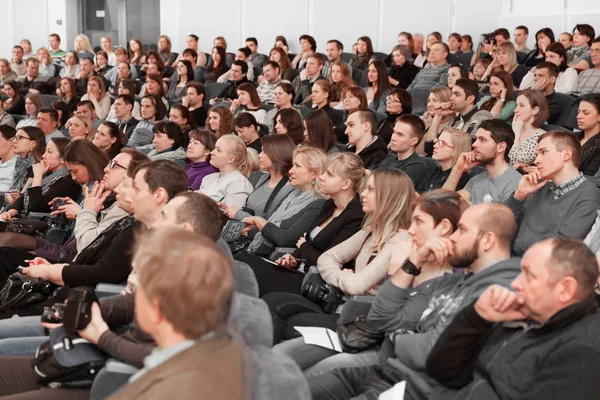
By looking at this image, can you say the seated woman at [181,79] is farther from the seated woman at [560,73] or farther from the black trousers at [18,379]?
the black trousers at [18,379]

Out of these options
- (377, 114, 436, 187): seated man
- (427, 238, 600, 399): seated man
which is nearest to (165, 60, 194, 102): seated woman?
(377, 114, 436, 187): seated man

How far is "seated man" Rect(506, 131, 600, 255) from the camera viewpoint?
386 cm

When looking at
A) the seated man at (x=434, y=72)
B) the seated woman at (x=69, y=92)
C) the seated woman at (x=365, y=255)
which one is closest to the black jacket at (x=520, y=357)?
the seated woman at (x=365, y=255)

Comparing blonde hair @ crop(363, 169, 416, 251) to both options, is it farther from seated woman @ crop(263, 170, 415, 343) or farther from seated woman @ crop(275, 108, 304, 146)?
seated woman @ crop(275, 108, 304, 146)

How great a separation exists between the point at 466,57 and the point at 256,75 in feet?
8.30

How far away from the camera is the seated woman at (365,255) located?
342cm

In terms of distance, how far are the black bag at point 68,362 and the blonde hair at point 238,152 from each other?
9.77 feet

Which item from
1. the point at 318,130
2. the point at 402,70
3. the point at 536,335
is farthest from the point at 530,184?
the point at 402,70

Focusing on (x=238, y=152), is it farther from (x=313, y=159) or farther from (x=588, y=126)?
(x=588, y=126)

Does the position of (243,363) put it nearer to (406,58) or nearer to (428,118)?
(428,118)

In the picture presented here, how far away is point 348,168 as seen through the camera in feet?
13.7

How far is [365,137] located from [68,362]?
3484 mm

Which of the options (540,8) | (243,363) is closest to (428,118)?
(540,8)

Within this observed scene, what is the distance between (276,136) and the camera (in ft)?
17.5
